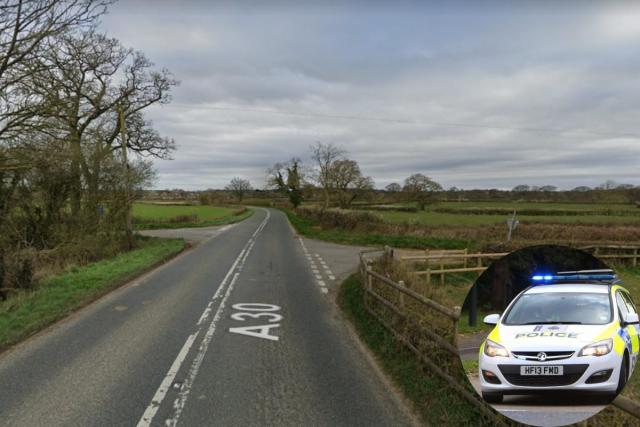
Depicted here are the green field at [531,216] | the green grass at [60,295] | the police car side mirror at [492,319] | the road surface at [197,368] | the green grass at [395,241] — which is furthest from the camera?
the green field at [531,216]

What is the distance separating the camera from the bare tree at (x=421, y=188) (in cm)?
5456

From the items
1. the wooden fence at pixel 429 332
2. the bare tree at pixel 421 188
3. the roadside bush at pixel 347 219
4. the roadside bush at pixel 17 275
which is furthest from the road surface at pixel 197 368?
the bare tree at pixel 421 188

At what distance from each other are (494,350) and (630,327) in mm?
396

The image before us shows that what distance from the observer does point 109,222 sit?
72.6ft

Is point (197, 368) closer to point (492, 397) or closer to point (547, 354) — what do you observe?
point (492, 397)

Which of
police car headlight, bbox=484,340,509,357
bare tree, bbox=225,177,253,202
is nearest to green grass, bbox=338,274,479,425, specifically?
police car headlight, bbox=484,340,509,357

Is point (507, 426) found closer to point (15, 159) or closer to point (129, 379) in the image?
point (129, 379)

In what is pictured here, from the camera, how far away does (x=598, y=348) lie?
125 centimetres

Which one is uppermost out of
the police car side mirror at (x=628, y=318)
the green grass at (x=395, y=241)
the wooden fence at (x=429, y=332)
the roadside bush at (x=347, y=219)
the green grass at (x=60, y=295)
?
the police car side mirror at (x=628, y=318)

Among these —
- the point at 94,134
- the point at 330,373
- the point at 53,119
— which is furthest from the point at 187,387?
the point at 94,134

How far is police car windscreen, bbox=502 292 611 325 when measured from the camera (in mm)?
1289

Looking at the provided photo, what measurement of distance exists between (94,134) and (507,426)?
20.4 meters

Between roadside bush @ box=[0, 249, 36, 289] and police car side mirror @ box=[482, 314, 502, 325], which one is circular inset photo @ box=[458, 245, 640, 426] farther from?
roadside bush @ box=[0, 249, 36, 289]

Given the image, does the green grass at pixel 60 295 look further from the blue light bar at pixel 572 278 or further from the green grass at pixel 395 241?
the green grass at pixel 395 241
